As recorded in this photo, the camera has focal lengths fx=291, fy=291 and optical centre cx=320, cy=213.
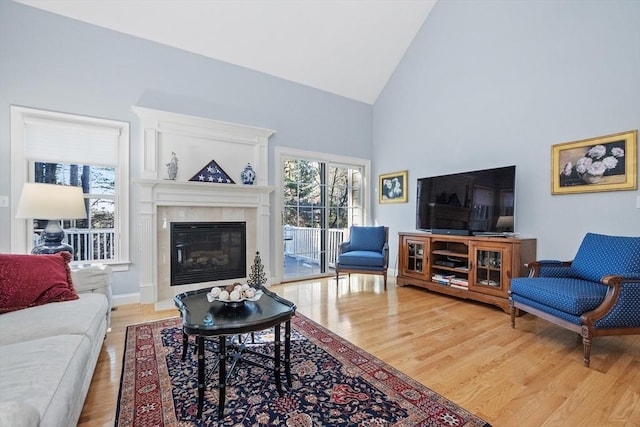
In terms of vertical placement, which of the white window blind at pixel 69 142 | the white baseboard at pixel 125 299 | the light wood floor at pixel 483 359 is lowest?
the light wood floor at pixel 483 359

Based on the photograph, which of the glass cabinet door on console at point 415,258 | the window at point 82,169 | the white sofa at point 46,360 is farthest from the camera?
the glass cabinet door on console at point 415,258

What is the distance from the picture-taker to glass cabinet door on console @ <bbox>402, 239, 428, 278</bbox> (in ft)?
13.3

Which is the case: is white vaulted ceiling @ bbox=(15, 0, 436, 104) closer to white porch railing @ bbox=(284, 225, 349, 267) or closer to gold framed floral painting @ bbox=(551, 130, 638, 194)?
white porch railing @ bbox=(284, 225, 349, 267)

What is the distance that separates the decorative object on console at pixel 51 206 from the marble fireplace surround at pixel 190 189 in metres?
0.81

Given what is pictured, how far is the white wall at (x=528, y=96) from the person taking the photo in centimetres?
276

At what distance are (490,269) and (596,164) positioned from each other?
56.7 inches

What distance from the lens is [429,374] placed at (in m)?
1.95

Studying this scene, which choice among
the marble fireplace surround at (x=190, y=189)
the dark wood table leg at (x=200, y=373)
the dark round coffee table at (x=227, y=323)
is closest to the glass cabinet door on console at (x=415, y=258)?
the marble fireplace surround at (x=190, y=189)

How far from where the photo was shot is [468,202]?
372 cm

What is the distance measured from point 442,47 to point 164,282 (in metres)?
5.04

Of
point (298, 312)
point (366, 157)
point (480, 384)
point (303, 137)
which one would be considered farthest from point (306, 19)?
point (480, 384)

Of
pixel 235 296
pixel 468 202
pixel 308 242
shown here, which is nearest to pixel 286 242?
pixel 308 242

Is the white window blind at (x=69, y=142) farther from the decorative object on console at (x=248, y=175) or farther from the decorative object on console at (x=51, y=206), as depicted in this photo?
the decorative object on console at (x=248, y=175)

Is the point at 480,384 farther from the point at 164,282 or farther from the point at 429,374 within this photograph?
the point at 164,282
